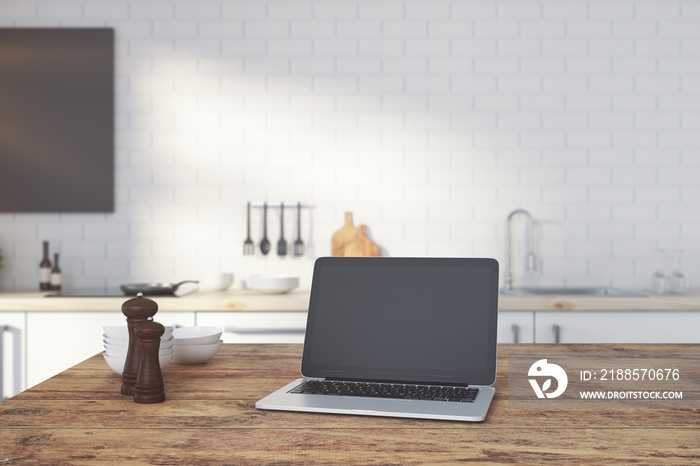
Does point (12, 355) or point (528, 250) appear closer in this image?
point (12, 355)

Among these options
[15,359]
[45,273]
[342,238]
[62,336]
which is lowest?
[15,359]

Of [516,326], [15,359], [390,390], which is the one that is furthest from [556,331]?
[15,359]

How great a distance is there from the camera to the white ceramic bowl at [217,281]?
3619 millimetres

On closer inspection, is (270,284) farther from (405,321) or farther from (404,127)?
(405,321)

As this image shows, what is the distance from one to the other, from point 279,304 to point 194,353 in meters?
1.73

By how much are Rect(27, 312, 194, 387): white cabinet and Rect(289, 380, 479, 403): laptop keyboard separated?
2.10m

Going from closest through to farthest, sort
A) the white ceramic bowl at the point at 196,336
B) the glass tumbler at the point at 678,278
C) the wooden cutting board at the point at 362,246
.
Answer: the white ceramic bowl at the point at 196,336 < the glass tumbler at the point at 678,278 < the wooden cutting board at the point at 362,246

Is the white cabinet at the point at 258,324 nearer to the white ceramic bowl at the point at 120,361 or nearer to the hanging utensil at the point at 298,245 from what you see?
the hanging utensil at the point at 298,245

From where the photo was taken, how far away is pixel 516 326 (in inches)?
126

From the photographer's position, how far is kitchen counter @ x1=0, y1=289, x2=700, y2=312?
10.5 ft

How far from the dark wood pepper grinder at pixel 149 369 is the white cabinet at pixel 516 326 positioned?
2.35m

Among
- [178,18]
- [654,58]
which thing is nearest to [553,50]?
[654,58]

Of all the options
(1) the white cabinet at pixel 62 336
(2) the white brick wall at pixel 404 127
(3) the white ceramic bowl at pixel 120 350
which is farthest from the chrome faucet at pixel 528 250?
(3) the white ceramic bowl at pixel 120 350

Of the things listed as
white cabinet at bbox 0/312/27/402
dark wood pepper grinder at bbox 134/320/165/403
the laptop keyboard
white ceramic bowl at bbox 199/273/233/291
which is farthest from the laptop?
white cabinet at bbox 0/312/27/402
